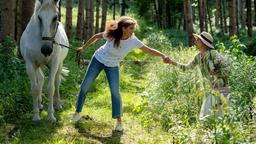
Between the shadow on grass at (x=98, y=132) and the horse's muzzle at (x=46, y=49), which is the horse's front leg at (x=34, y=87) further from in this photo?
the shadow on grass at (x=98, y=132)

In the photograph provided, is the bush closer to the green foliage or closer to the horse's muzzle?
the horse's muzzle

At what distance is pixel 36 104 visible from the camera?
859 centimetres

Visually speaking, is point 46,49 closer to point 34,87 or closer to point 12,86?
point 34,87

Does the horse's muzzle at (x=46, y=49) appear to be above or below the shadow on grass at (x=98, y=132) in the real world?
above

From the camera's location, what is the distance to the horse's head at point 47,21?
809 cm

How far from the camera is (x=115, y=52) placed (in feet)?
26.2

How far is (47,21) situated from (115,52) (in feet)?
4.34

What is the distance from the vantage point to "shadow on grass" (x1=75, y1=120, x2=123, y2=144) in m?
7.68

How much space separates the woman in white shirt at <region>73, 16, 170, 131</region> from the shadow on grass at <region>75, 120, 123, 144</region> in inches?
6.9

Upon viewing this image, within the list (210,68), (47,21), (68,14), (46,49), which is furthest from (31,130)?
(68,14)

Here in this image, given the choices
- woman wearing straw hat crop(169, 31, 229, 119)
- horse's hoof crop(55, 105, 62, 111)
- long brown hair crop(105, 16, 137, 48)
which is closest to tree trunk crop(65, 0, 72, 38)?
horse's hoof crop(55, 105, 62, 111)

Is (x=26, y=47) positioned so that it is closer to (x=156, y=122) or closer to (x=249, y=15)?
(x=156, y=122)

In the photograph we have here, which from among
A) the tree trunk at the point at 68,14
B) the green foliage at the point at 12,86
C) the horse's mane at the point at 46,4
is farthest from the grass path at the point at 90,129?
the tree trunk at the point at 68,14

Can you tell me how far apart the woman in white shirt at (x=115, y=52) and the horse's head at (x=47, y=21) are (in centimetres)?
82
